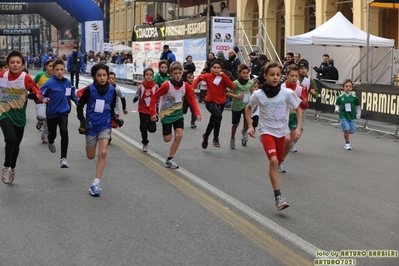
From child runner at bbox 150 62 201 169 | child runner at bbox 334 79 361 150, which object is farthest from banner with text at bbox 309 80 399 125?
child runner at bbox 150 62 201 169

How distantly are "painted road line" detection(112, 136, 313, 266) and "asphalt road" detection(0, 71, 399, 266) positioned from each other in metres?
0.01

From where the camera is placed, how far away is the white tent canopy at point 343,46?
23.3 metres

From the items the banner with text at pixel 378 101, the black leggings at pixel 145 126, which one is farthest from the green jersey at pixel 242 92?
the banner with text at pixel 378 101

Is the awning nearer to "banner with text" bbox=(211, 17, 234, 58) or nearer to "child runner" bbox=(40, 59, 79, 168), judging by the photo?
"banner with text" bbox=(211, 17, 234, 58)

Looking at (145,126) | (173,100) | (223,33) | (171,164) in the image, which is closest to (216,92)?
(145,126)

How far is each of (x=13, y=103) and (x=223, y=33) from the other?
17580 mm

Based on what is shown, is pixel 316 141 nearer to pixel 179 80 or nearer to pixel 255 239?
pixel 179 80

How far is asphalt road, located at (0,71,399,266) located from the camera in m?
6.14

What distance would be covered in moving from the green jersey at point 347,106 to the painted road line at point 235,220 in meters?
4.40

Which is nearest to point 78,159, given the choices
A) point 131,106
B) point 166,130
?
point 166,130

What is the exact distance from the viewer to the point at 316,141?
15078 millimetres

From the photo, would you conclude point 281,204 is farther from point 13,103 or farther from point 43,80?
point 43,80

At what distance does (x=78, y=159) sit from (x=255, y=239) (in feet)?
19.0

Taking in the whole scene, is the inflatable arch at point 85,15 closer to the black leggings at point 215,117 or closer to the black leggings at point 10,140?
the black leggings at point 215,117
